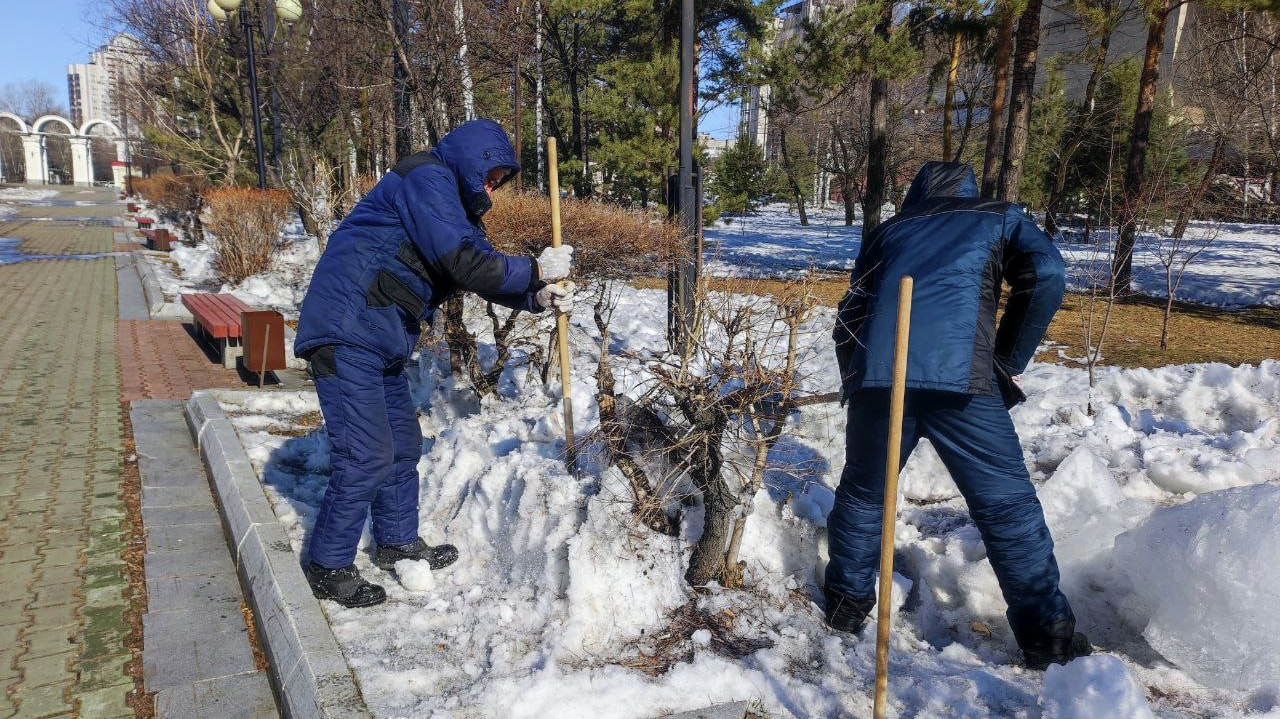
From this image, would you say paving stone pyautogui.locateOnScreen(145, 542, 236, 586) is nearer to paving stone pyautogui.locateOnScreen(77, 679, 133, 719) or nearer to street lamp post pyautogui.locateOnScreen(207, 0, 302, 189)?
paving stone pyautogui.locateOnScreen(77, 679, 133, 719)

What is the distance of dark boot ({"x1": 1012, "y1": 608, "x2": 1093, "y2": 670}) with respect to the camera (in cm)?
275

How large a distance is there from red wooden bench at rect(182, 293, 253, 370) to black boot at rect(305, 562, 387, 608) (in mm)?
4755

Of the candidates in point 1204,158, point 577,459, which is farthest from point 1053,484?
point 1204,158

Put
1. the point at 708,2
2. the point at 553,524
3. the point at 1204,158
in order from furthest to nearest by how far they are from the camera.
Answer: the point at 1204,158 → the point at 708,2 → the point at 553,524

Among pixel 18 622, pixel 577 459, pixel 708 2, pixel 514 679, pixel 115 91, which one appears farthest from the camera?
pixel 115 91

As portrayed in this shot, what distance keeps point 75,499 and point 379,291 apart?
2507mm

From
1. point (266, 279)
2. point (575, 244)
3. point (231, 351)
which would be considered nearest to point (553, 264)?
point (575, 244)

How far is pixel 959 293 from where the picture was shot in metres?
2.72

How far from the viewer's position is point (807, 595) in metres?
3.24

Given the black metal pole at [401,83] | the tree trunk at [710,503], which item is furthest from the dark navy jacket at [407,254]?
the black metal pole at [401,83]

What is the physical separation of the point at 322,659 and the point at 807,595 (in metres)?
1.83

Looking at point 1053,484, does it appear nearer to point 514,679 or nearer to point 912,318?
point 912,318

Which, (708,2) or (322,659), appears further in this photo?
(708,2)

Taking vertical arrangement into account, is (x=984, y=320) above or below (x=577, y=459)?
above
